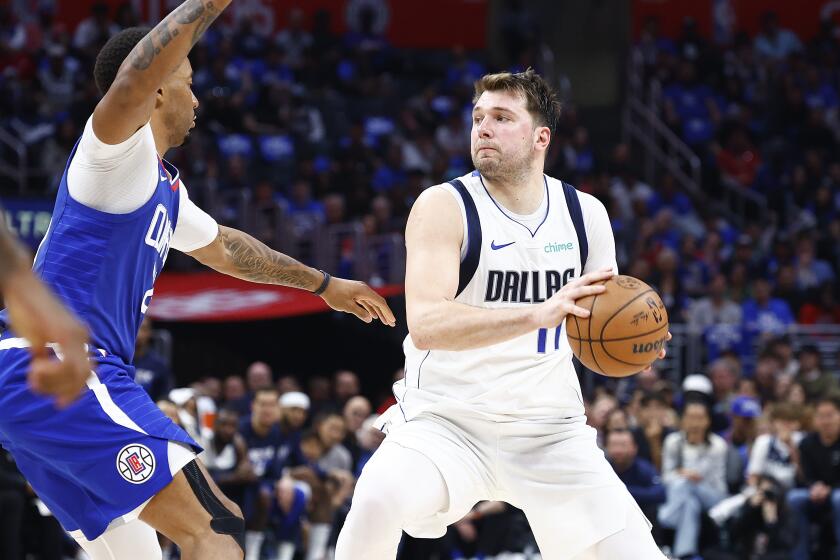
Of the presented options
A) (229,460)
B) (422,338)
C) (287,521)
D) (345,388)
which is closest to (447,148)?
(345,388)

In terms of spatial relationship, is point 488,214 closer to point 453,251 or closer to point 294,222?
point 453,251

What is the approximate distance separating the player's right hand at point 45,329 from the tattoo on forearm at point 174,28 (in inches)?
62.6

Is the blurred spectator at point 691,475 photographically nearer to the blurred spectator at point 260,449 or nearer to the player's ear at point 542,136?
the blurred spectator at point 260,449

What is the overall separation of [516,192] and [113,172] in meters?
1.75

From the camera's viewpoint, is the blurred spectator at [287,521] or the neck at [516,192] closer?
the neck at [516,192]

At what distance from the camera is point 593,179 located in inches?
776

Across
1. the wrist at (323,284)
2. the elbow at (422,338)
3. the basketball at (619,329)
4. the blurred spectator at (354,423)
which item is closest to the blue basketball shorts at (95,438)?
the elbow at (422,338)

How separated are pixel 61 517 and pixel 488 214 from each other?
2063 millimetres

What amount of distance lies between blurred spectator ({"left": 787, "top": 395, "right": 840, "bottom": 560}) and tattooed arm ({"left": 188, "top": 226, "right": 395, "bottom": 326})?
6736mm

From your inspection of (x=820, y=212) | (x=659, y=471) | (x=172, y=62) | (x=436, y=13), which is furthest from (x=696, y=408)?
(x=436, y=13)

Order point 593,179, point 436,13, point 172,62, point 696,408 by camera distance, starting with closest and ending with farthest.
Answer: point 172,62, point 696,408, point 593,179, point 436,13

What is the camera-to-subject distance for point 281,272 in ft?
19.1

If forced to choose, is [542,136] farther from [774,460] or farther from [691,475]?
[774,460]

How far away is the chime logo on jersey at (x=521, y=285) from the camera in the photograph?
17.1 ft
